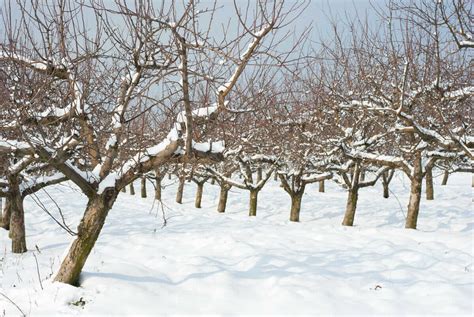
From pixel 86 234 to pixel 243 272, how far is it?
242cm

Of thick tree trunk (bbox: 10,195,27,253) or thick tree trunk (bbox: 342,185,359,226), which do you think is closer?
thick tree trunk (bbox: 10,195,27,253)

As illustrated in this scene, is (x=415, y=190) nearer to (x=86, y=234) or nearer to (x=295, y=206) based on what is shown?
(x=295, y=206)

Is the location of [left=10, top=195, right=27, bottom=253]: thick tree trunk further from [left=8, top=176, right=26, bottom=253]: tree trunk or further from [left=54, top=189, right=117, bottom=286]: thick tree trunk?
[left=54, top=189, right=117, bottom=286]: thick tree trunk

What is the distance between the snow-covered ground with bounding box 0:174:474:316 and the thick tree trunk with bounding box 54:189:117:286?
0.22 m

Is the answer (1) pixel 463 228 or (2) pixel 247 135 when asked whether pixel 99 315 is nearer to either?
(2) pixel 247 135

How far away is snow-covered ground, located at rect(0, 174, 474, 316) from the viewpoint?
4.50 meters

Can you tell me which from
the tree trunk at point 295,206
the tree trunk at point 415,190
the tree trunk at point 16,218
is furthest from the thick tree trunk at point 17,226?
the tree trunk at point 415,190

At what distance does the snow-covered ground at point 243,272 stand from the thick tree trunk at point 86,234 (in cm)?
22

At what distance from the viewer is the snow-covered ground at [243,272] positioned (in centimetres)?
450

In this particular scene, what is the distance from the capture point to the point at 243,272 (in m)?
5.84

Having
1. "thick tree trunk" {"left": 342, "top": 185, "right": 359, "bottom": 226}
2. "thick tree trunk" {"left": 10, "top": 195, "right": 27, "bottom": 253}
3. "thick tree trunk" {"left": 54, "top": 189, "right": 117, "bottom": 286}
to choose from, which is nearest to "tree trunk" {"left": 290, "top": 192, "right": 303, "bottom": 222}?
"thick tree trunk" {"left": 342, "top": 185, "right": 359, "bottom": 226}

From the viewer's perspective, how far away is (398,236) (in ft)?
29.5

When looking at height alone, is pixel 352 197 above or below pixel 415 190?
below

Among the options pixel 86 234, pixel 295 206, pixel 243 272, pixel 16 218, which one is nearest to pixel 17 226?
pixel 16 218
